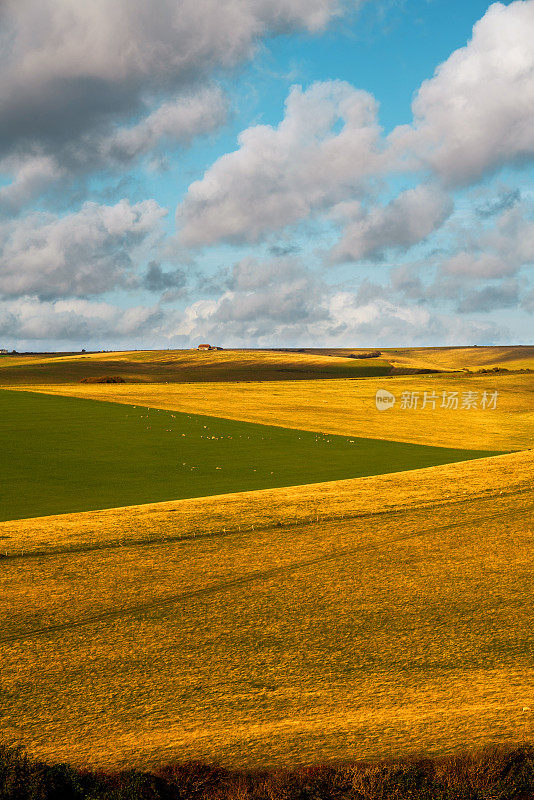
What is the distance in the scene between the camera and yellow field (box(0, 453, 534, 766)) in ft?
25.5

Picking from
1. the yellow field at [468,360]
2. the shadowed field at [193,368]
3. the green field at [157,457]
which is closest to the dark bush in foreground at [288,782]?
the green field at [157,457]

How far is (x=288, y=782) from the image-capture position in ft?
22.7

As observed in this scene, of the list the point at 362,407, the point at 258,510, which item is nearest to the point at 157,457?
the point at 258,510

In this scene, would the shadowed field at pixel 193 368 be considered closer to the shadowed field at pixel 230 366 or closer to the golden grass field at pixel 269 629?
the shadowed field at pixel 230 366

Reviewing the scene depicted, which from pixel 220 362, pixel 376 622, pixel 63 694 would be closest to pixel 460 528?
pixel 376 622

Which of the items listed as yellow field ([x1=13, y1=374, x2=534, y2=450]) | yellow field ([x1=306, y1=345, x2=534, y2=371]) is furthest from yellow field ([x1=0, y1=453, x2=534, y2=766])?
yellow field ([x1=306, y1=345, x2=534, y2=371])

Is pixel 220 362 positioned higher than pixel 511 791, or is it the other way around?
pixel 220 362

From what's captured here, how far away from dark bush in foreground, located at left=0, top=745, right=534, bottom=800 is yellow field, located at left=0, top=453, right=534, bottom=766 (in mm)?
262

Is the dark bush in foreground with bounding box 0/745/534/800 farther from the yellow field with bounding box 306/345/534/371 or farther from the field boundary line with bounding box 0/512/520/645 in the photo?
the yellow field with bounding box 306/345/534/371

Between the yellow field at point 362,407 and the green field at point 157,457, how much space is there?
5.10 meters

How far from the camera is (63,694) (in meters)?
8.69

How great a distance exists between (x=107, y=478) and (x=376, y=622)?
753 inches

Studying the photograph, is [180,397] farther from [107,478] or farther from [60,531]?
[60,531]

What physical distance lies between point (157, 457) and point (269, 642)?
2415 cm
